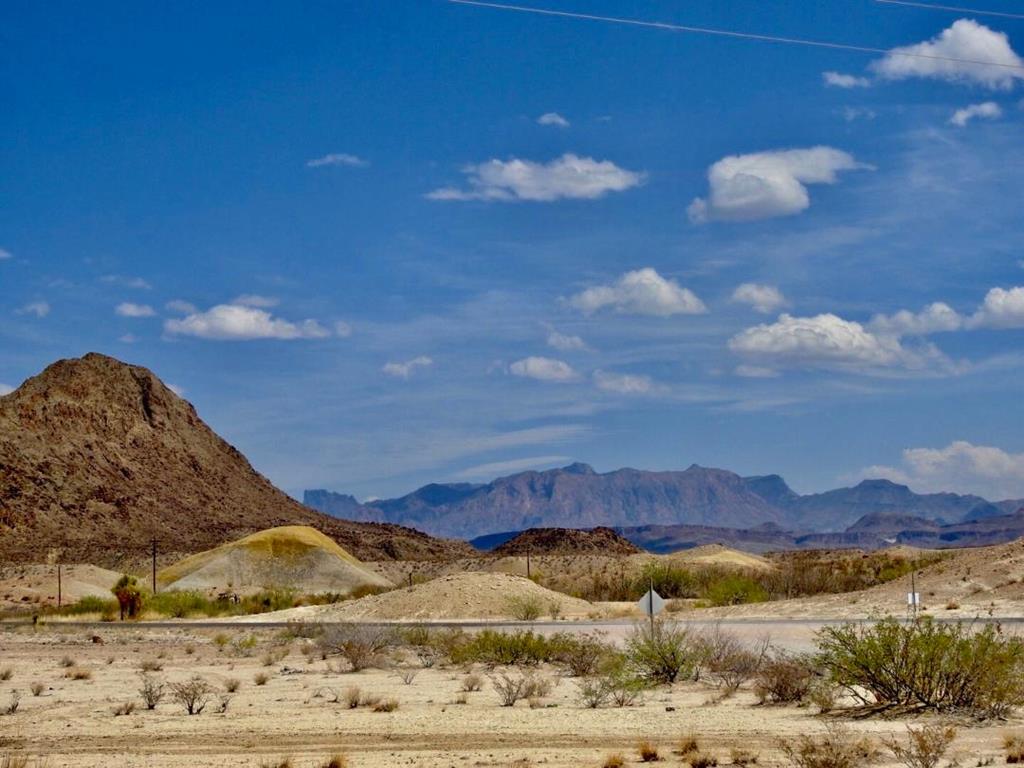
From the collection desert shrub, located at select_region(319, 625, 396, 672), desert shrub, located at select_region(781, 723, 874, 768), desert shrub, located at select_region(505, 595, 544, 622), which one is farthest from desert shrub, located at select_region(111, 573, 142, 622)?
desert shrub, located at select_region(781, 723, 874, 768)

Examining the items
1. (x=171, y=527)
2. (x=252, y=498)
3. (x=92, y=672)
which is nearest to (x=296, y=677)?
(x=92, y=672)

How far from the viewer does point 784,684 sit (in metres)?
23.2

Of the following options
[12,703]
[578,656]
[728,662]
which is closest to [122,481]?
[578,656]

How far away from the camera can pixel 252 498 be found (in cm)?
15100

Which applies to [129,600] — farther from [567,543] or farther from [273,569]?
[567,543]

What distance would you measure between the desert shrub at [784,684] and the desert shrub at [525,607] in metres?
29.5

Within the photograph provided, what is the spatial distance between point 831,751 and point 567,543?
135 metres

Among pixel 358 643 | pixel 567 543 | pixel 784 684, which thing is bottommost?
pixel 784 684

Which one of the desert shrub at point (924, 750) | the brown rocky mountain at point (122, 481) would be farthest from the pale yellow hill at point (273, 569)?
the desert shrub at point (924, 750)

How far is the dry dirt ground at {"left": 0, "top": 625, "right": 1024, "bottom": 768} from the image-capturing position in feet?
60.0

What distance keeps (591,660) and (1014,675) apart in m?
11.1

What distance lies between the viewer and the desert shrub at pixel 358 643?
32469mm

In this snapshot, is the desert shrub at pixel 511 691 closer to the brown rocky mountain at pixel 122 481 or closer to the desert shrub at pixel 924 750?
the desert shrub at pixel 924 750

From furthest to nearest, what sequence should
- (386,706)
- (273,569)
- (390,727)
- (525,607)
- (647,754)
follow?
(273,569)
(525,607)
(386,706)
(390,727)
(647,754)
